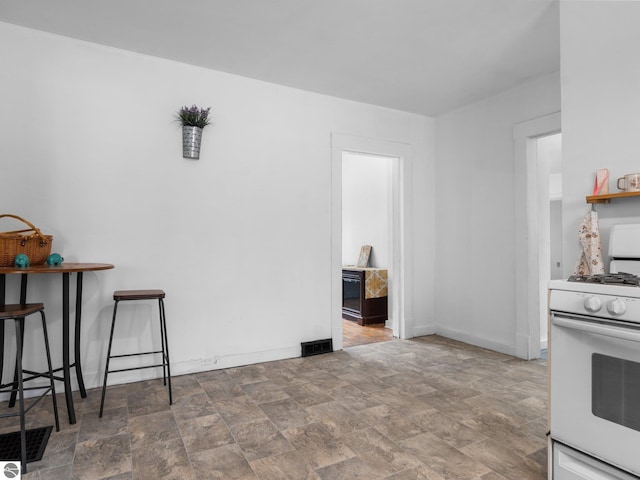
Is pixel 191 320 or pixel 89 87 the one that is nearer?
pixel 89 87

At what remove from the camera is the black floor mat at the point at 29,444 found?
201 cm

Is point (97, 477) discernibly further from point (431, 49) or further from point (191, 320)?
point (431, 49)

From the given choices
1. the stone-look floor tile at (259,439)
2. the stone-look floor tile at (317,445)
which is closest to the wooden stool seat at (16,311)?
the stone-look floor tile at (259,439)

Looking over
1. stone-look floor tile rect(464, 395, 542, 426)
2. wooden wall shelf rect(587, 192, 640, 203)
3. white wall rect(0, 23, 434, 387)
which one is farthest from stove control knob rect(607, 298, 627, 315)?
white wall rect(0, 23, 434, 387)

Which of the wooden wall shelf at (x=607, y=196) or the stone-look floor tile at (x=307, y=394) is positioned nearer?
the wooden wall shelf at (x=607, y=196)

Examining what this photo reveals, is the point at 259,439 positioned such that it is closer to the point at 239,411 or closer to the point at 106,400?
the point at 239,411

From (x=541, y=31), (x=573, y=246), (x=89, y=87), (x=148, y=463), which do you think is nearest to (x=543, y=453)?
(x=573, y=246)

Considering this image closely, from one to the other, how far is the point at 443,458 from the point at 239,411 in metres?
1.35

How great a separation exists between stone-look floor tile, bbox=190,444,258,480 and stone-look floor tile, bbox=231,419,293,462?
0.18 feet

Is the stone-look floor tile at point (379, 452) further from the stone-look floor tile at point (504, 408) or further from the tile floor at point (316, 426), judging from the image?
the stone-look floor tile at point (504, 408)

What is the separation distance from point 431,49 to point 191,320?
10.2 ft

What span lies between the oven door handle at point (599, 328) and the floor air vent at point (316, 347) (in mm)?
2560

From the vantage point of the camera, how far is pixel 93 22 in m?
2.76

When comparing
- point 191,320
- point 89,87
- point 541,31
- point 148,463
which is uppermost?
point 541,31
